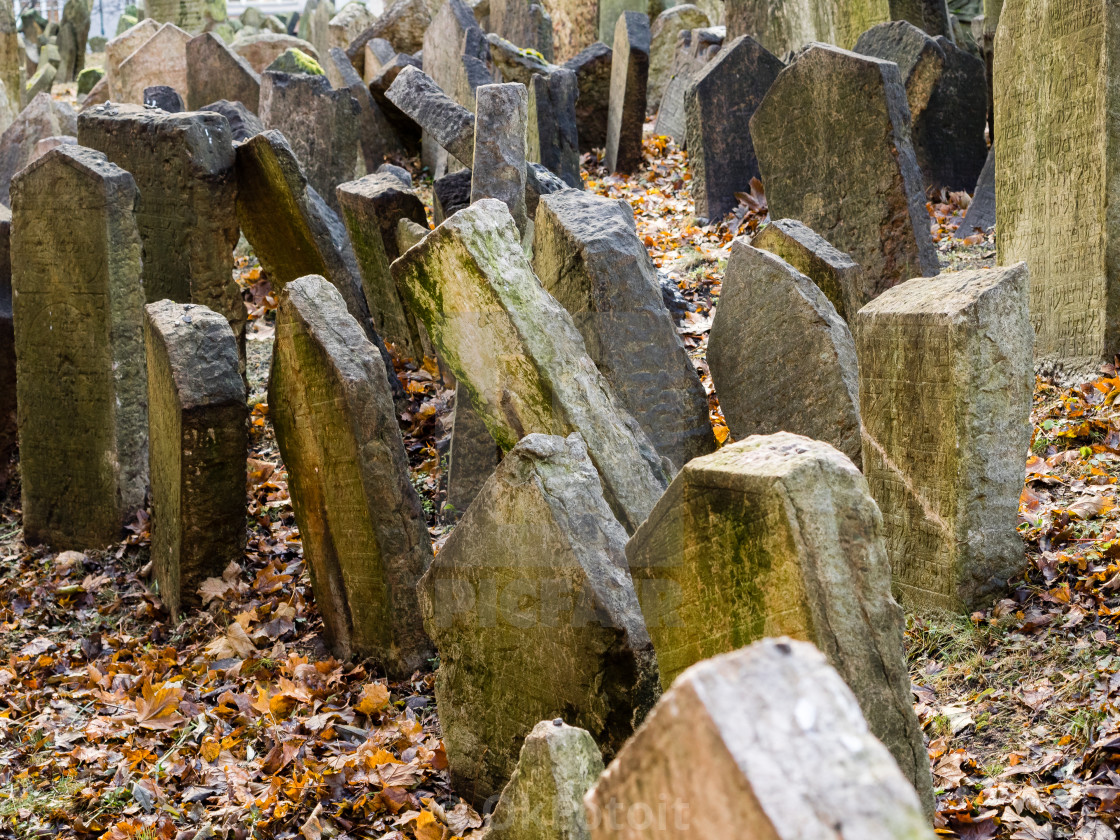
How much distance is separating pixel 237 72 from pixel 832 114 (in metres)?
7.74

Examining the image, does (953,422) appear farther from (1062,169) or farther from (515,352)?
(1062,169)

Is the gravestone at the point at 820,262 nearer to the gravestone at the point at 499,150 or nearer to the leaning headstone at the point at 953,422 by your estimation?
the leaning headstone at the point at 953,422

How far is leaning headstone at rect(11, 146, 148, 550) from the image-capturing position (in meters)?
5.44

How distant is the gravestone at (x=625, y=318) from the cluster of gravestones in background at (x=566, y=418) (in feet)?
0.04

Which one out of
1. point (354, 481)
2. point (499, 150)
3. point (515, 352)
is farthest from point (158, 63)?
point (515, 352)

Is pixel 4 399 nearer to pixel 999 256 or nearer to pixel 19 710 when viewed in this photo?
pixel 19 710

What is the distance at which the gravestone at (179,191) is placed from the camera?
20.2 feet

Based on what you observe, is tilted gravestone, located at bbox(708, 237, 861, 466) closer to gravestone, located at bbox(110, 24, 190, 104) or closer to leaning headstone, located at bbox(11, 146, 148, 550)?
leaning headstone, located at bbox(11, 146, 148, 550)

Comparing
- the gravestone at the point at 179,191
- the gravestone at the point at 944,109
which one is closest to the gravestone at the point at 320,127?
the gravestone at the point at 179,191

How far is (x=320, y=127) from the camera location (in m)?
8.85

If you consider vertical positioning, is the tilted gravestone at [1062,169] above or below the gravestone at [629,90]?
below

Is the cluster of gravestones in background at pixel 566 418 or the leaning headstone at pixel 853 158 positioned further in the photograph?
the leaning headstone at pixel 853 158

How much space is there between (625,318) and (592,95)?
7.94 meters

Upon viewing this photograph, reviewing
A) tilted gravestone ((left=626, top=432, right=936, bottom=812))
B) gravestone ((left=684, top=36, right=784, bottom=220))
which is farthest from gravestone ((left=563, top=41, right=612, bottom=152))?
tilted gravestone ((left=626, top=432, right=936, bottom=812))
